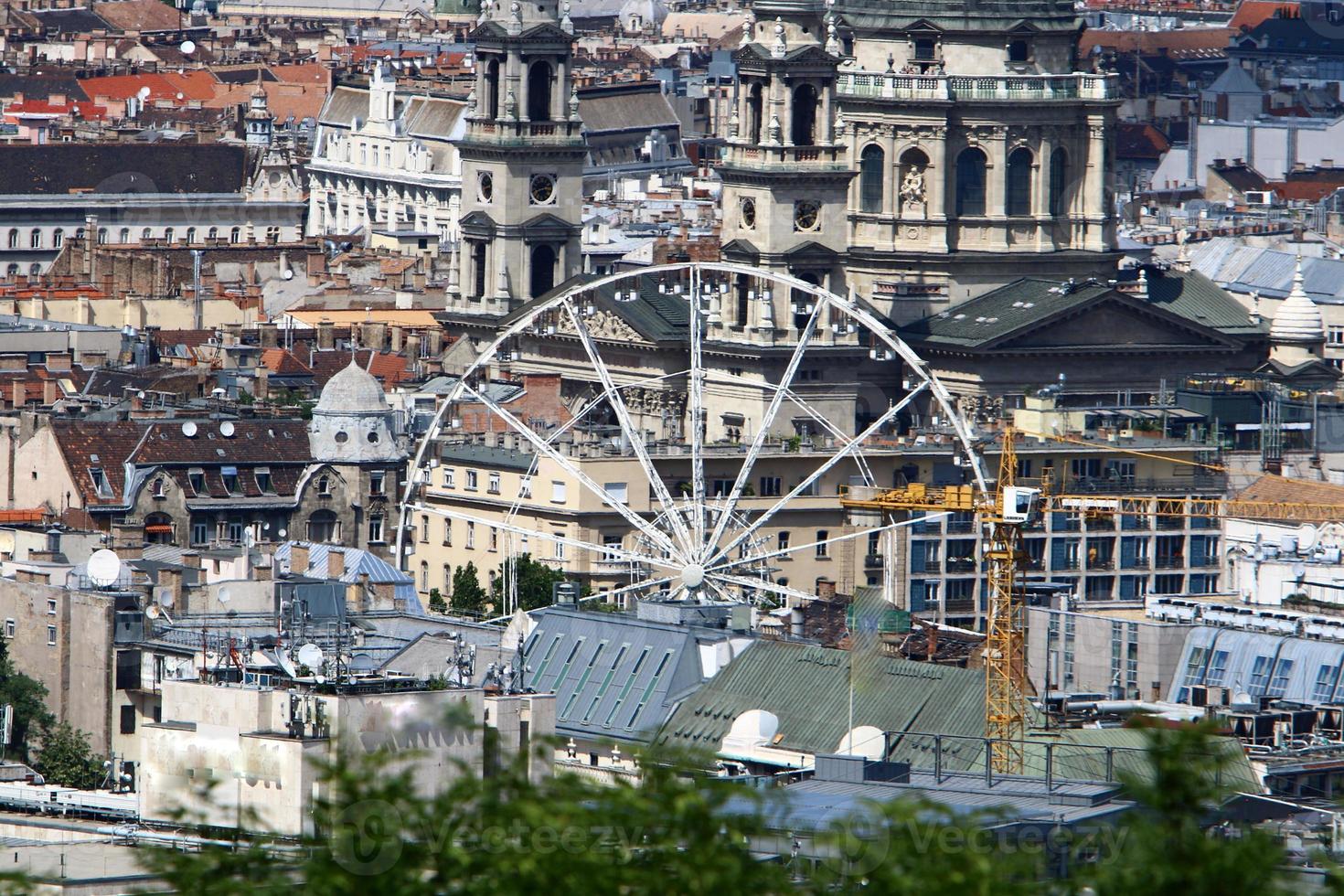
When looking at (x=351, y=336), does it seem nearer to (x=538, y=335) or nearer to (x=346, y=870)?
(x=538, y=335)

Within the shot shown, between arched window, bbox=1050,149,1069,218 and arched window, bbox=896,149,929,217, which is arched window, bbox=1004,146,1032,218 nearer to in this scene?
arched window, bbox=1050,149,1069,218

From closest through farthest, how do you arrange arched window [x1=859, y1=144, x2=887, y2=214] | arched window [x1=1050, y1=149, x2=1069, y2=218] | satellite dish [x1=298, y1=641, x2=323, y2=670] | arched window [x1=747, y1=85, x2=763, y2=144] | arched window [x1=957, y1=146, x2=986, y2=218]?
satellite dish [x1=298, y1=641, x2=323, y2=670] < arched window [x1=747, y1=85, x2=763, y2=144] < arched window [x1=859, y1=144, x2=887, y2=214] < arched window [x1=957, y1=146, x2=986, y2=218] < arched window [x1=1050, y1=149, x2=1069, y2=218]

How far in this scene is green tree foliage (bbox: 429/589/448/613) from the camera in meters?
129

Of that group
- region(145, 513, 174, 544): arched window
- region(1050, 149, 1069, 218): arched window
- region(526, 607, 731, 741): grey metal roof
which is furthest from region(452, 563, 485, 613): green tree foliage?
region(1050, 149, 1069, 218): arched window

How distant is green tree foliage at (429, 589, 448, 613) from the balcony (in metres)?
40.7

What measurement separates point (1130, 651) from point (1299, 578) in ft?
33.5

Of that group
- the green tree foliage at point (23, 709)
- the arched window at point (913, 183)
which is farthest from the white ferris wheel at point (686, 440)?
the green tree foliage at point (23, 709)

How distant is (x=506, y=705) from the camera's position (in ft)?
295

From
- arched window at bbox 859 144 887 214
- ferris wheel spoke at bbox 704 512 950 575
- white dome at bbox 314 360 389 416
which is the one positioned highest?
arched window at bbox 859 144 887 214

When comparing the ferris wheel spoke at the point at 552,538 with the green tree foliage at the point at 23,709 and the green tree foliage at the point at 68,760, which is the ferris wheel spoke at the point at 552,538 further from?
the green tree foliage at the point at 68,760

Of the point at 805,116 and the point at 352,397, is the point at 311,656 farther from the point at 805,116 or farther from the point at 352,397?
the point at 805,116

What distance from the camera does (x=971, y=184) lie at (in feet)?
570

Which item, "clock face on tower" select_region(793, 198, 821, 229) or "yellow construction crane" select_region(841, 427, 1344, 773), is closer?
"yellow construction crane" select_region(841, 427, 1344, 773)

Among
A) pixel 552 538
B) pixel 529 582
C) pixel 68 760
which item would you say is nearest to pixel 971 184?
pixel 552 538
